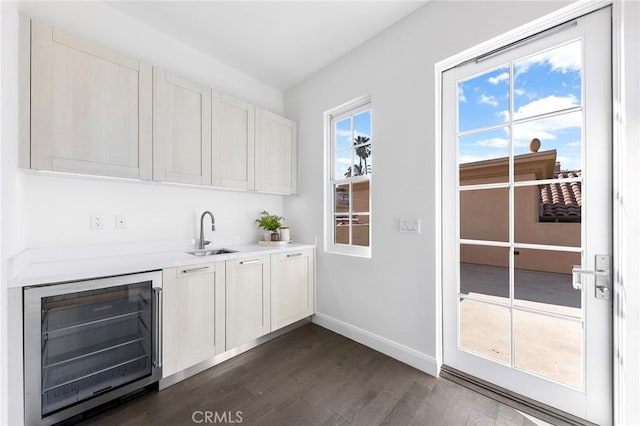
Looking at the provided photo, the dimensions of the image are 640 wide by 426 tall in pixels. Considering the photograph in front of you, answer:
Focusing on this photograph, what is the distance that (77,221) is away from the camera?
188 centimetres

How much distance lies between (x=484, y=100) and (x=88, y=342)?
10.3ft

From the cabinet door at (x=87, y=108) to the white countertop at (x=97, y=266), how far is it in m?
0.62

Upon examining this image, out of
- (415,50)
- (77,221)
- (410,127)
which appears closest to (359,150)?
(410,127)

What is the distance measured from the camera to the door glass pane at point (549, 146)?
1.51 m

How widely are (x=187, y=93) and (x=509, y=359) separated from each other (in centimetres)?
326

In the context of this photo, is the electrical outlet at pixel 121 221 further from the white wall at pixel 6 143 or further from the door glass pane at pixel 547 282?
the door glass pane at pixel 547 282

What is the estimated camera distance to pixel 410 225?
2.11m

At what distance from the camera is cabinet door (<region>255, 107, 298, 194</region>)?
2762mm

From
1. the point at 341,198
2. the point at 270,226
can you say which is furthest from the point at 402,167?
the point at 270,226

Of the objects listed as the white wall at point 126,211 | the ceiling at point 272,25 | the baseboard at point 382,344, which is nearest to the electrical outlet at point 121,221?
the white wall at point 126,211

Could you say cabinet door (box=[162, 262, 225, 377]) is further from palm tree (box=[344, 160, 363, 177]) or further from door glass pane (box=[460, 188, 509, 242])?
door glass pane (box=[460, 188, 509, 242])

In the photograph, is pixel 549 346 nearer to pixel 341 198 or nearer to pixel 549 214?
pixel 549 214

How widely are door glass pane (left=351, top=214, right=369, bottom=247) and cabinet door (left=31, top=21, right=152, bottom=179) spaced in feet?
6.32

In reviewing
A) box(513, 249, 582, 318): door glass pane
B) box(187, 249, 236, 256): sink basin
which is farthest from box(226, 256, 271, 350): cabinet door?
box(513, 249, 582, 318): door glass pane
